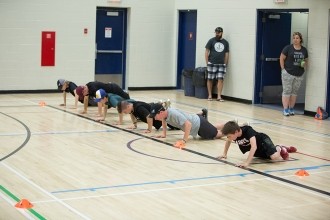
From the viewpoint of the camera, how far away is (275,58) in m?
19.2

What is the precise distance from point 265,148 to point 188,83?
33.1 feet

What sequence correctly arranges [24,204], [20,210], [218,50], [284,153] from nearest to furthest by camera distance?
[20,210] → [24,204] → [284,153] → [218,50]

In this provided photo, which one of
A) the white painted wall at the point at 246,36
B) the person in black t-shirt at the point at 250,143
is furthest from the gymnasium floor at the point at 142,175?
the white painted wall at the point at 246,36

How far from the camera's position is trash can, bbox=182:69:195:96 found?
20.6 m

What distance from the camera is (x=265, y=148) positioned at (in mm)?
10828

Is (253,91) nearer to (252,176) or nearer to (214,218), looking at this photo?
(252,176)

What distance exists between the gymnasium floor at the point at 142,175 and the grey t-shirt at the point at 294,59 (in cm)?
213

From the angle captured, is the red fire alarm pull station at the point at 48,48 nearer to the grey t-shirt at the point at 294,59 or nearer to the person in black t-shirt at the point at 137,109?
the person in black t-shirt at the point at 137,109

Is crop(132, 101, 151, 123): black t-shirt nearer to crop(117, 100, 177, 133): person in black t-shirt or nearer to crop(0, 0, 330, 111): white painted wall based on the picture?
crop(117, 100, 177, 133): person in black t-shirt

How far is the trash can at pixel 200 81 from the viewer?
20000 mm

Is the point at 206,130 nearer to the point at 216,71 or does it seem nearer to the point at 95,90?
the point at 95,90

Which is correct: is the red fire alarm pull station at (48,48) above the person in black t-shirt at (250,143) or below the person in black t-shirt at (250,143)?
above

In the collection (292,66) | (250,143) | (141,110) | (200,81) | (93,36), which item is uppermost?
(93,36)

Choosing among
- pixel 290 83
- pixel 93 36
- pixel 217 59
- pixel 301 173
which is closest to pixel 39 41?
pixel 93 36
